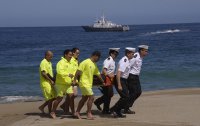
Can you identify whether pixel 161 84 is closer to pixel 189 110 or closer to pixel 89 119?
pixel 189 110

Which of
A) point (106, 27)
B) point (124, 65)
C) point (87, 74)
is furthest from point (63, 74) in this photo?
point (106, 27)

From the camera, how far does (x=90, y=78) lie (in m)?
10.3

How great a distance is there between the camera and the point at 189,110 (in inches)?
450

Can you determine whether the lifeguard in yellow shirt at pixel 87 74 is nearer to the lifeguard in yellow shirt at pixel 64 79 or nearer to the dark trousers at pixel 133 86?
the lifeguard in yellow shirt at pixel 64 79

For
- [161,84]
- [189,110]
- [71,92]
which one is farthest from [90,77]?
[161,84]

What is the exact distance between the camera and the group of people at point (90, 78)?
1034 cm

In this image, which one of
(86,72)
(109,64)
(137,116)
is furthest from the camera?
(137,116)

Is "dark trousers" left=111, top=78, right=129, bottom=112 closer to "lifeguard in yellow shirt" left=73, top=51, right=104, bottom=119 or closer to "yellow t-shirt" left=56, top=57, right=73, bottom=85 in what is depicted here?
"lifeguard in yellow shirt" left=73, top=51, right=104, bottom=119

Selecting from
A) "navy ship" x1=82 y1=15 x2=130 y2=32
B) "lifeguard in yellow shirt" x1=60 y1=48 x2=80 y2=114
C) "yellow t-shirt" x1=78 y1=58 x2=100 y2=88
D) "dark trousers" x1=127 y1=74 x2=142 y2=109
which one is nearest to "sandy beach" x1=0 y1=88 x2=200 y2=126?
"lifeguard in yellow shirt" x1=60 y1=48 x2=80 y2=114

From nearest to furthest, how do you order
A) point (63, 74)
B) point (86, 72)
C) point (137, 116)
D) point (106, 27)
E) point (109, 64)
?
1. point (86, 72)
2. point (63, 74)
3. point (109, 64)
4. point (137, 116)
5. point (106, 27)

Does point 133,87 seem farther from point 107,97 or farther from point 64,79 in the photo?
point 64,79

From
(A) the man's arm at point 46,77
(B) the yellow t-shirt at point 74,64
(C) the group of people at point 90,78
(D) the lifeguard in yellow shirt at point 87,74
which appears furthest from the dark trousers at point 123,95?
(A) the man's arm at point 46,77

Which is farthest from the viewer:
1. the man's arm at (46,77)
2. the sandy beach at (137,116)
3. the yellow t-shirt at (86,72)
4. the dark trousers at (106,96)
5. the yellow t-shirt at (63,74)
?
the dark trousers at (106,96)

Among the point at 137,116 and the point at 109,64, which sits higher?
the point at 109,64
